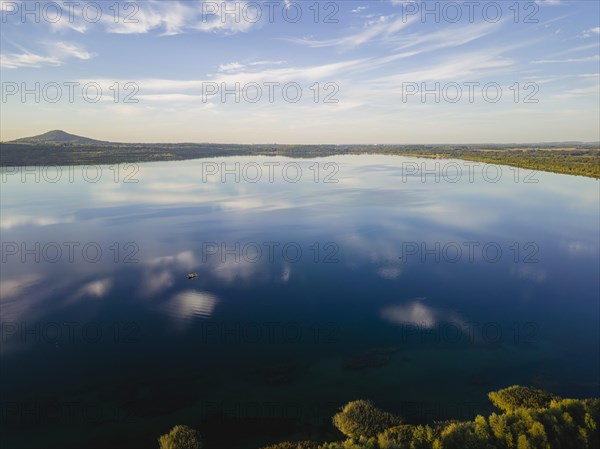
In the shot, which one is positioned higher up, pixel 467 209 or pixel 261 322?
pixel 467 209

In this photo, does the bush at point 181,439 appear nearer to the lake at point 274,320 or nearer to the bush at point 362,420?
the lake at point 274,320

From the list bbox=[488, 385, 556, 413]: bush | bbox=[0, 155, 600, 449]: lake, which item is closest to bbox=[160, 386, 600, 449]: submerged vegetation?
bbox=[0, 155, 600, 449]: lake

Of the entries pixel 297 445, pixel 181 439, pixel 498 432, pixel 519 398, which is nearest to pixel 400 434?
pixel 498 432

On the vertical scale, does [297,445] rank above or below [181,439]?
below

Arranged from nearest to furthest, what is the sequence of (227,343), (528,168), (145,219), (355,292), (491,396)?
(491,396) → (227,343) → (355,292) → (145,219) → (528,168)

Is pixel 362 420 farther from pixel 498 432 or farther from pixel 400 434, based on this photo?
pixel 498 432

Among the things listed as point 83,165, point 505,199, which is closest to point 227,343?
point 505,199

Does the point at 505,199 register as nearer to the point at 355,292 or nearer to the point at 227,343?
the point at 355,292
